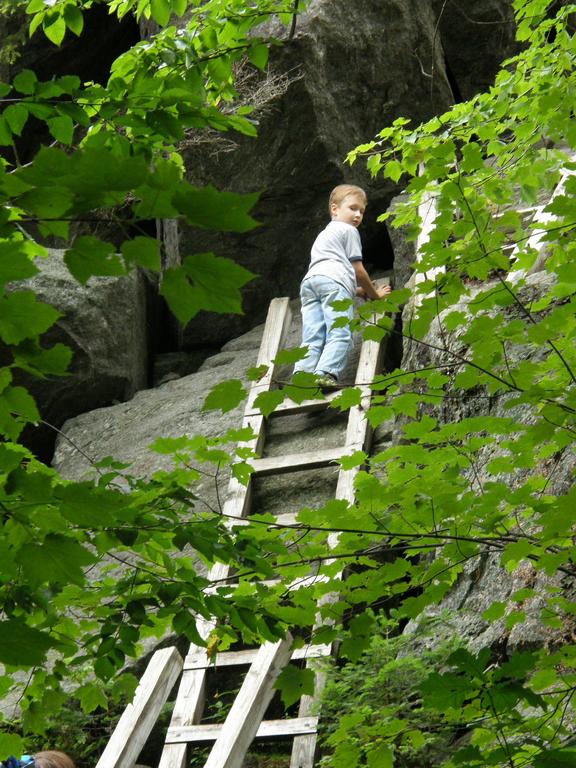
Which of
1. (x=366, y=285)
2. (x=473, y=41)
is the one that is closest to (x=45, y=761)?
(x=366, y=285)

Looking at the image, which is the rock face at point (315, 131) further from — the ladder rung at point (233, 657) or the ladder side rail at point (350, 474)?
the ladder rung at point (233, 657)

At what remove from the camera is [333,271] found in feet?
21.6

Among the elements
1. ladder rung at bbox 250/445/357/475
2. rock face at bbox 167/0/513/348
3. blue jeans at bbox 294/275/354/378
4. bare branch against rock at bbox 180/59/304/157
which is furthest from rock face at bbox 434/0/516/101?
ladder rung at bbox 250/445/357/475

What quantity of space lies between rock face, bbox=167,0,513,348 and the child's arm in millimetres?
2467

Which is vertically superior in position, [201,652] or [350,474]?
[350,474]

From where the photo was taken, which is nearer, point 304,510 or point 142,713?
point 304,510

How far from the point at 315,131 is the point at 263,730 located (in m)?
6.40

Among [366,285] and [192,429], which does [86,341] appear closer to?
[192,429]

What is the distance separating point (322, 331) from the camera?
21.7 ft

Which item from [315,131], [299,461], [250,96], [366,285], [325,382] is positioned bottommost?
[299,461]

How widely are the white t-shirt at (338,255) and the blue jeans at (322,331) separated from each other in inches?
2.7

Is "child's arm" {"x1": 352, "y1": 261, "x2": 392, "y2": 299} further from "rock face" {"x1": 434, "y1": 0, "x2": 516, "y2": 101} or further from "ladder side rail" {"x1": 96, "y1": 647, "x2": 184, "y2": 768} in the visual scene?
"rock face" {"x1": 434, "y1": 0, "x2": 516, "y2": 101}

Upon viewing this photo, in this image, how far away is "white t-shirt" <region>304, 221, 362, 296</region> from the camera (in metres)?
6.60

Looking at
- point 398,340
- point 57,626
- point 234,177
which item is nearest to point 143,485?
point 57,626
